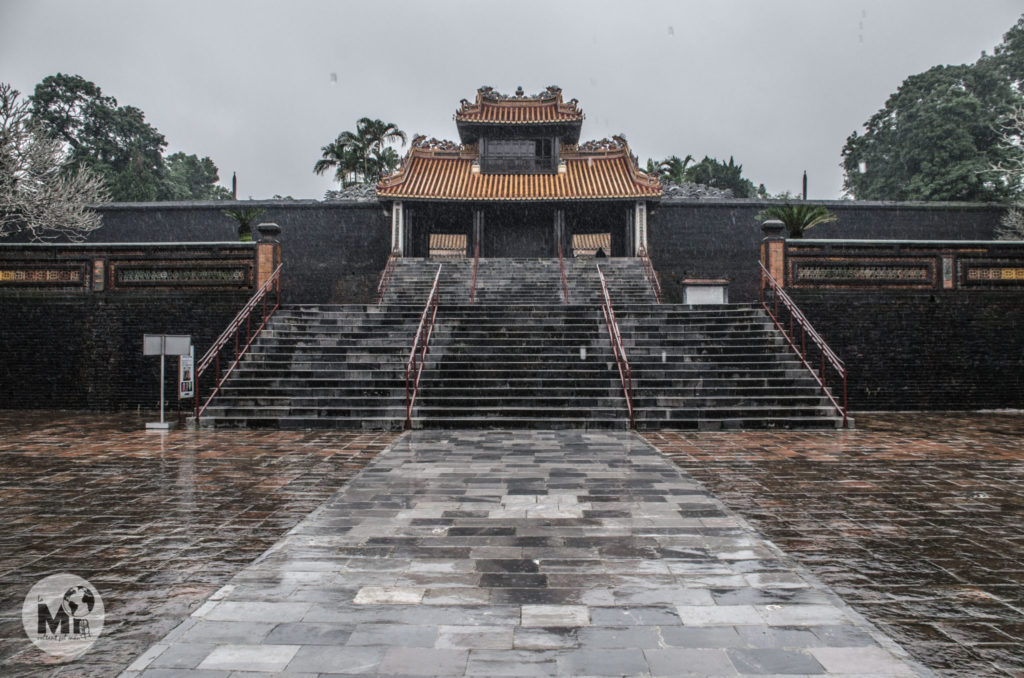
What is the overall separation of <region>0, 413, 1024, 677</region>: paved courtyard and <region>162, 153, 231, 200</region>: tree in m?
51.5

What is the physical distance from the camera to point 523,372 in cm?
1197

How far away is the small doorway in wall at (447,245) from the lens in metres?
24.4

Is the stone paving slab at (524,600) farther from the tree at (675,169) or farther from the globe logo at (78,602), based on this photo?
the tree at (675,169)

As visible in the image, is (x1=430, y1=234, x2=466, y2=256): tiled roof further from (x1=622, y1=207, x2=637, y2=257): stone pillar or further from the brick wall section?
the brick wall section

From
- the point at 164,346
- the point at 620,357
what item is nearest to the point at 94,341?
the point at 164,346

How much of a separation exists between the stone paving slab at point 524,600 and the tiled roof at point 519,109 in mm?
21616

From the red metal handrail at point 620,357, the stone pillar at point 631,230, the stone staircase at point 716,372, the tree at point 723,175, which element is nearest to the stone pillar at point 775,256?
the stone staircase at point 716,372

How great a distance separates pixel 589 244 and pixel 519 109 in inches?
254

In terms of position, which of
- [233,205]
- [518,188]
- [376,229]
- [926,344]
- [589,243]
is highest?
[518,188]

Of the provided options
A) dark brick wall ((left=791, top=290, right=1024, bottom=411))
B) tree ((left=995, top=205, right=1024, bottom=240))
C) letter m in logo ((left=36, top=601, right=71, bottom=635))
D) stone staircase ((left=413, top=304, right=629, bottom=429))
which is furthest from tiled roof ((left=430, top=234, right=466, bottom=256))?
letter m in logo ((left=36, top=601, right=71, bottom=635))

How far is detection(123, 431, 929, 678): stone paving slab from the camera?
9.11 feet

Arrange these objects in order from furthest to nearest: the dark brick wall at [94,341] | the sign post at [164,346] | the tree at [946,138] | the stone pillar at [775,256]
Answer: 1. the tree at [946,138]
2. the stone pillar at [775,256]
3. the dark brick wall at [94,341]
4. the sign post at [164,346]

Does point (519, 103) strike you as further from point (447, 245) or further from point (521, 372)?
point (521, 372)

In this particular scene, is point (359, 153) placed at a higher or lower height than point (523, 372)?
higher
